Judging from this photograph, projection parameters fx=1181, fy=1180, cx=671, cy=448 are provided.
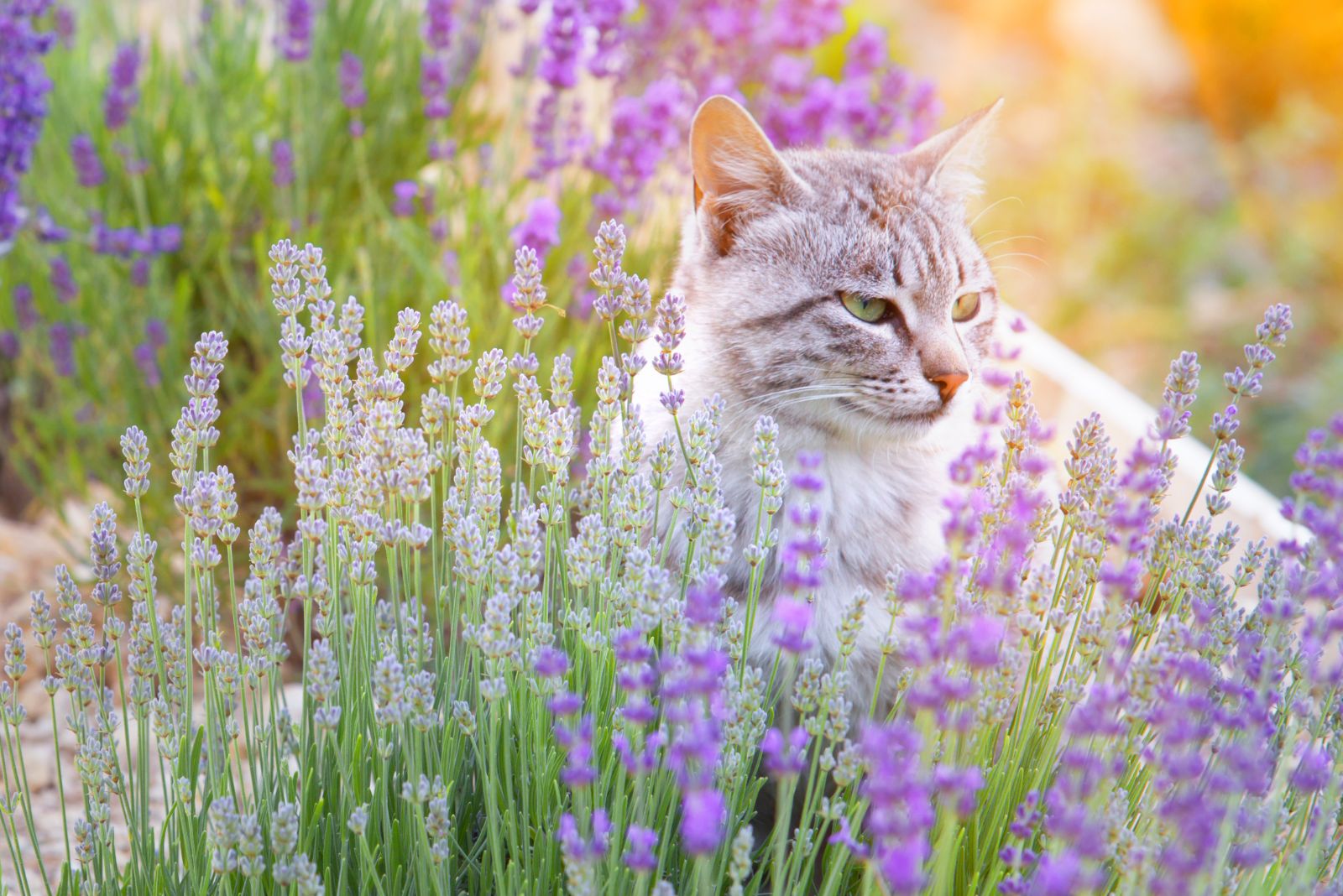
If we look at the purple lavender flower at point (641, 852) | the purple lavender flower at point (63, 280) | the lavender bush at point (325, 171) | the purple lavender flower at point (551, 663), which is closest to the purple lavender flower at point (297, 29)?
the lavender bush at point (325, 171)

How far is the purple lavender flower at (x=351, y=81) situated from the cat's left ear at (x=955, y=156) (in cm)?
141

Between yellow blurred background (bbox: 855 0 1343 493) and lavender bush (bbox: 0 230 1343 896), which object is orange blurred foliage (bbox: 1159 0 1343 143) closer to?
yellow blurred background (bbox: 855 0 1343 493)

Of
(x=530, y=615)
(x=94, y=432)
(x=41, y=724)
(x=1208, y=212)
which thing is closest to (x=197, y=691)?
(x=41, y=724)

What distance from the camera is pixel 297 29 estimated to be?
2881 mm

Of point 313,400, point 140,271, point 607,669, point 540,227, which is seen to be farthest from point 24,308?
point 607,669

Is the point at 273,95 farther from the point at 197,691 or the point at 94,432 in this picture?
the point at 197,691

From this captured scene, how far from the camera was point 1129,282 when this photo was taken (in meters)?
5.85

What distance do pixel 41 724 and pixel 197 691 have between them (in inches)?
13.6

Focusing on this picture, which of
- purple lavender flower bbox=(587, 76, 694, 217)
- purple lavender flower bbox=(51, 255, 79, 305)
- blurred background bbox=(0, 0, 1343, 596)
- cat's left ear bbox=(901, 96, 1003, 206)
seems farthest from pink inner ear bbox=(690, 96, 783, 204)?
purple lavender flower bbox=(51, 255, 79, 305)

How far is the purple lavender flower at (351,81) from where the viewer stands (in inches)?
115

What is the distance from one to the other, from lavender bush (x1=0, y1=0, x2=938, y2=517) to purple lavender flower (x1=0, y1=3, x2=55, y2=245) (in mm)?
107

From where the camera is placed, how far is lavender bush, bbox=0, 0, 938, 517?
276 centimetres

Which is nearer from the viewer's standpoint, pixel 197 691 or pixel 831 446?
pixel 831 446

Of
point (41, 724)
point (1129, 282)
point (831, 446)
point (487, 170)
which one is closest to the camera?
point (831, 446)
